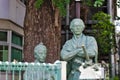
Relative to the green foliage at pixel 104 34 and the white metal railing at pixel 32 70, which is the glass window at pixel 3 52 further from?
the white metal railing at pixel 32 70

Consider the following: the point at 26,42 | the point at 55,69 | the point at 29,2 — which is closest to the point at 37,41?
the point at 26,42

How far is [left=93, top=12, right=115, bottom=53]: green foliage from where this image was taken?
12.4 meters

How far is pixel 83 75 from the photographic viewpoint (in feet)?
12.7

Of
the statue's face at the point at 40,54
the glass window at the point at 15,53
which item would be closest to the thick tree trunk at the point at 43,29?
the statue's face at the point at 40,54

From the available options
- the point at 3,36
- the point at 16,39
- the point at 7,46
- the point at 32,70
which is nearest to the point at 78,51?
the point at 32,70

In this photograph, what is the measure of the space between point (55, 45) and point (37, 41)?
37cm

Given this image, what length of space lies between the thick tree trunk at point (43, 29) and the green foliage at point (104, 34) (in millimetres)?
5635

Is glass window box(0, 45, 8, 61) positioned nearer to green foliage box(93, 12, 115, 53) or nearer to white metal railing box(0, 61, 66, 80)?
green foliage box(93, 12, 115, 53)

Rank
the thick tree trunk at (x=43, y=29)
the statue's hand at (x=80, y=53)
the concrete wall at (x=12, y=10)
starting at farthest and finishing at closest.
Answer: the concrete wall at (x=12, y=10) → the thick tree trunk at (x=43, y=29) → the statue's hand at (x=80, y=53)

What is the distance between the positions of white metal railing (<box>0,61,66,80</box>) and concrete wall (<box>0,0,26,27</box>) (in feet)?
27.8

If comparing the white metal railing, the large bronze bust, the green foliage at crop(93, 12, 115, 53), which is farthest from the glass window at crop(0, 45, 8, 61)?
the large bronze bust

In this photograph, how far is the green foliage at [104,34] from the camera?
12422 millimetres

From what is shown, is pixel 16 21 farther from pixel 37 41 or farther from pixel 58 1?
pixel 58 1

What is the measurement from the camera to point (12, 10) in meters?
12.8
